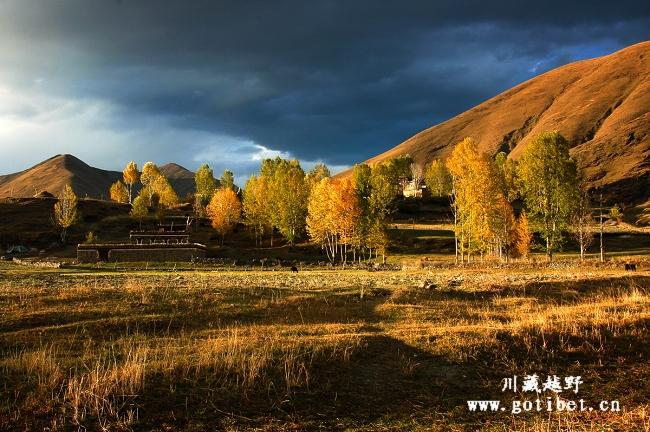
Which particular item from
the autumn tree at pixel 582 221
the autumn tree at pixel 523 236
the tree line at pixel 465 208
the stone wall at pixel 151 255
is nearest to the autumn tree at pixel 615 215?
the tree line at pixel 465 208

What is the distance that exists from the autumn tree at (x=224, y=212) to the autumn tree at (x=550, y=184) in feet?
181

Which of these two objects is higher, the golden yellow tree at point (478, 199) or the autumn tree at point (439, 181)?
the autumn tree at point (439, 181)

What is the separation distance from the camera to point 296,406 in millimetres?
9891

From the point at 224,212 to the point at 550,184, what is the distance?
191 ft

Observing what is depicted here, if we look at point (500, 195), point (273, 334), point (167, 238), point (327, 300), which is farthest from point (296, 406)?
point (167, 238)

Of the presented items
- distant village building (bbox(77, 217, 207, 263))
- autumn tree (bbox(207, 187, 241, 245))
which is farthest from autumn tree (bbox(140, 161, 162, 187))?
distant village building (bbox(77, 217, 207, 263))

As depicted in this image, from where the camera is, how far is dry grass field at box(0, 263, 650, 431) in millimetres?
9297

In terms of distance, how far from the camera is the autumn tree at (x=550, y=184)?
5712cm

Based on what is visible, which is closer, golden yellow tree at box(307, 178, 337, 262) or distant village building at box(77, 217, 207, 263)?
distant village building at box(77, 217, 207, 263)

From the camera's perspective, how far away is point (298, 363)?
1155 centimetres

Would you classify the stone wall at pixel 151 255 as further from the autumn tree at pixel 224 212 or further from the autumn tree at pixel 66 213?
the autumn tree at pixel 66 213

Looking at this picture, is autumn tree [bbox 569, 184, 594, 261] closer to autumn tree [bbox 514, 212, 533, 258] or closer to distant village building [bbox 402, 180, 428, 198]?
autumn tree [bbox 514, 212, 533, 258]

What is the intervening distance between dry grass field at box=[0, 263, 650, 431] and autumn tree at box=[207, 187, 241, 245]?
70.8m

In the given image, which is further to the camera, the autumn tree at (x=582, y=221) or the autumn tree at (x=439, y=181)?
the autumn tree at (x=439, y=181)
